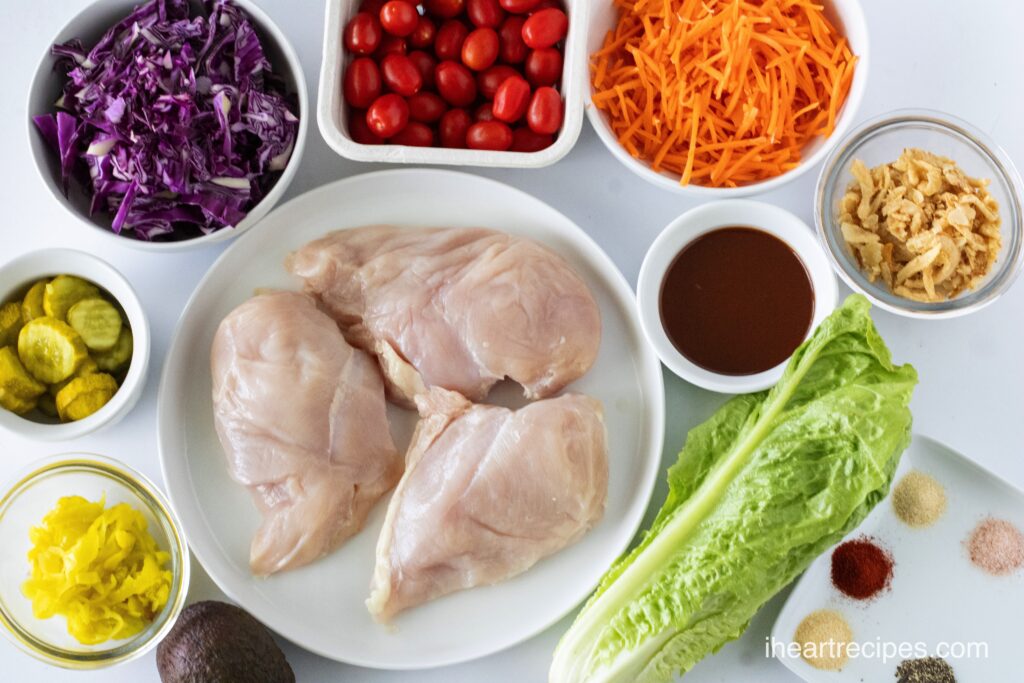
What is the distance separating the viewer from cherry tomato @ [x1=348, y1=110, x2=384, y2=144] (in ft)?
8.95

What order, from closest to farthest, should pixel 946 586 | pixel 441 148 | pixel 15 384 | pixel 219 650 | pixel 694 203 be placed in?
pixel 219 650 < pixel 15 384 < pixel 441 148 < pixel 946 586 < pixel 694 203

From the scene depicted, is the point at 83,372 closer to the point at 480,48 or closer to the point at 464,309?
the point at 464,309

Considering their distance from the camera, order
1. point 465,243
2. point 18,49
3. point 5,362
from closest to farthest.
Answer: point 5,362 → point 465,243 → point 18,49

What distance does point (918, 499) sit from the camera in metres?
2.78

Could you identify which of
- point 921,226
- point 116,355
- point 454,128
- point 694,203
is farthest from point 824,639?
point 116,355

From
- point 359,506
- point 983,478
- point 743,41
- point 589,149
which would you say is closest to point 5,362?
point 359,506

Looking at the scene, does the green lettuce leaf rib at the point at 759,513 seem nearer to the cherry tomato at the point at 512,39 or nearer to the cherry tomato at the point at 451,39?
the cherry tomato at the point at 512,39

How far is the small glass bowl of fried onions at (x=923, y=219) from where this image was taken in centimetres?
262

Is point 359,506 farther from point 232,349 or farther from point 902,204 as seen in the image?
point 902,204

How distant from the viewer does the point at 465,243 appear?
276cm

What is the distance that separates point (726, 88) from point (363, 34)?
0.96 metres

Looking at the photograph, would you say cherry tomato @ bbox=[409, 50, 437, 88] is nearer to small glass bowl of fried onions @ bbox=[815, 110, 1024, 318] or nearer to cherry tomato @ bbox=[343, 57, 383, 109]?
cherry tomato @ bbox=[343, 57, 383, 109]

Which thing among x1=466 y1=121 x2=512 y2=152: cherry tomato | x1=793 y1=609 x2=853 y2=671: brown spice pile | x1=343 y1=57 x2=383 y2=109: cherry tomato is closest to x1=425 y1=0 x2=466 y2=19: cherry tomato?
x1=343 y1=57 x2=383 y2=109: cherry tomato

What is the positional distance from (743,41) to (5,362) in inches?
80.9
